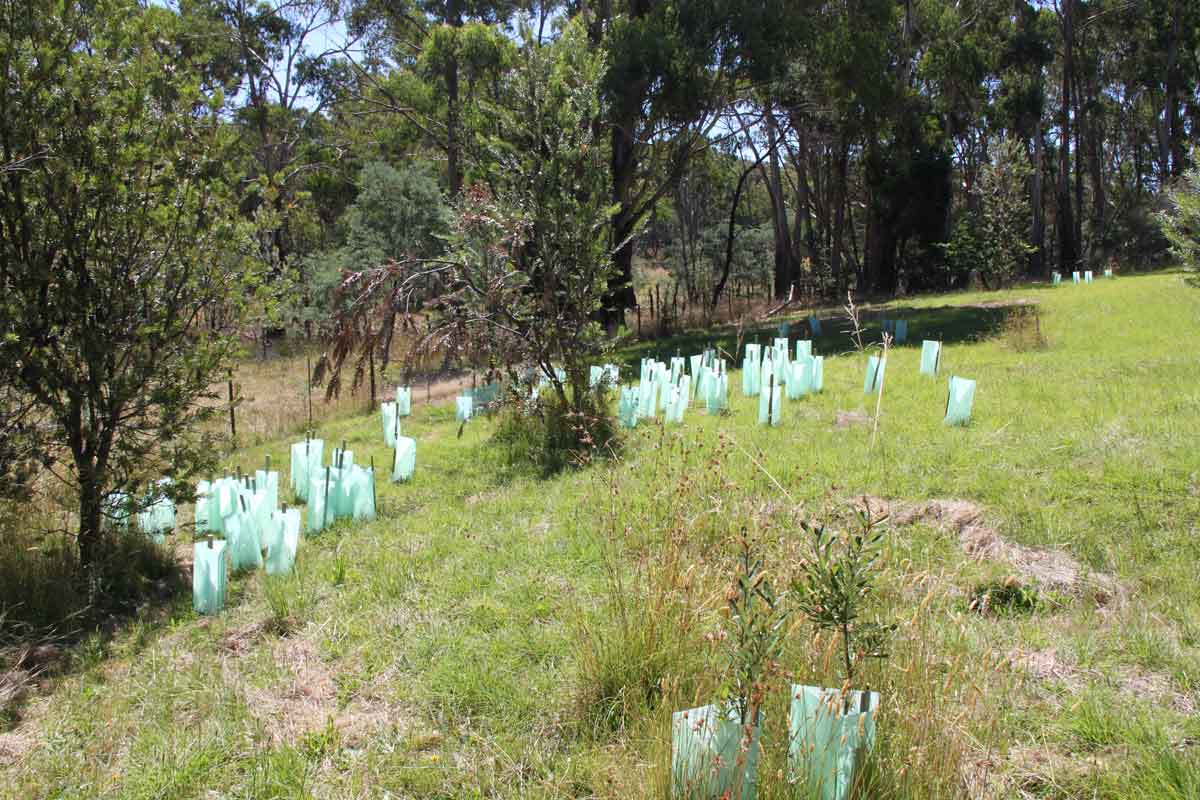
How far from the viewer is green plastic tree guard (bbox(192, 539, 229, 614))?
14.5 feet

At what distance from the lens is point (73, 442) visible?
498 cm

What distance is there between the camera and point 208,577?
443 centimetres

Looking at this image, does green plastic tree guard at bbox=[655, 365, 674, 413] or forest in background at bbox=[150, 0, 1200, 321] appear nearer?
green plastic tree guard at bbox=[655, 365, 674, 413]

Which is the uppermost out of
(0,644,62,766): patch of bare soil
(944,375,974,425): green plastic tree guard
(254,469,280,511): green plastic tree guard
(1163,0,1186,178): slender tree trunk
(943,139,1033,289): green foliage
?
(1163,0,1186,178): slender tree trunk

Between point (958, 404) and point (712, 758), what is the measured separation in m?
5.24

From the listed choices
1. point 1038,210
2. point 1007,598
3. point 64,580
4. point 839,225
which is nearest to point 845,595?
point 1007,598

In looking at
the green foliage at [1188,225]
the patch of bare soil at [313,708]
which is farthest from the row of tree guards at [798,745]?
the green foliage at [1188,225]

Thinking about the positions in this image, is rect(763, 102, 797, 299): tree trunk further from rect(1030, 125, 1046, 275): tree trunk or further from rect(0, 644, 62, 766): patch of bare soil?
rect(0, 644, 62, 766): patch of bare soil

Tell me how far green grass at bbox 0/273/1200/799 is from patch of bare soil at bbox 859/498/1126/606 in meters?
0.08

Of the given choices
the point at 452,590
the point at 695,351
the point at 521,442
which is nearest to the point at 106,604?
the point at 452,590

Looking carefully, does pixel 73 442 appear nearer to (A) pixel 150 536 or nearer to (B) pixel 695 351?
(A) pixel 150 536

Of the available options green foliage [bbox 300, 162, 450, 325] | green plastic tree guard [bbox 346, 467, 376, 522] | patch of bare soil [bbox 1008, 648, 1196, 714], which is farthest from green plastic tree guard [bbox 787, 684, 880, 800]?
green foliage [bbox 300, 162, 450, 325]

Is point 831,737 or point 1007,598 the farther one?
point 1007,598

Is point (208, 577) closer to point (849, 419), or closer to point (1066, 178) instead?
point (849, 419)
